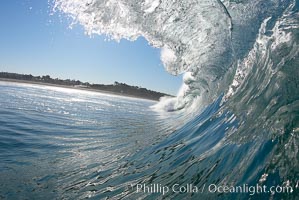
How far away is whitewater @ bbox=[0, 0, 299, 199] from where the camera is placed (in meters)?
3.78

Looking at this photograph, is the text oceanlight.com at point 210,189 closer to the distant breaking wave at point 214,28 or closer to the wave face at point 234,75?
the wave face at point 234,75

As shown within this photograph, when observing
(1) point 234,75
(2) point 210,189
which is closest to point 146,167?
(2) point 210,189

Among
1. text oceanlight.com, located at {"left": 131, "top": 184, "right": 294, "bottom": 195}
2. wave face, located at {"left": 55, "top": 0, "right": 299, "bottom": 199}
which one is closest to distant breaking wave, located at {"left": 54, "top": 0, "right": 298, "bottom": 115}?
wave face, located at {"left": 55, "top": 0, "right": 299, "bottom": 199}

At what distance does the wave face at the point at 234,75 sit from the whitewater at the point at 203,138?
0.02m

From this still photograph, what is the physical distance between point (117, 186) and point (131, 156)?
71.5 inches

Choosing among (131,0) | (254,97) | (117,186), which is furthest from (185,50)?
(117,186)

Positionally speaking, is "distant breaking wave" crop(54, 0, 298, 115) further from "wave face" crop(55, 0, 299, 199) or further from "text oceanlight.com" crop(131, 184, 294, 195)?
"text oceanlight.com" crop(131, 184, 294, 195)

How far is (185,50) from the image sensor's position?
11.0 meters

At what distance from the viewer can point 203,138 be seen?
6680mm

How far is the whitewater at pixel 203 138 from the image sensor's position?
3.78 metres

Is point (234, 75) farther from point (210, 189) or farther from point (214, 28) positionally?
point (210, 189)

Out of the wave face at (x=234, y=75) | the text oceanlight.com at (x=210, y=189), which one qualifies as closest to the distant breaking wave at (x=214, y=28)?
the wave face at (x=234, y=75)

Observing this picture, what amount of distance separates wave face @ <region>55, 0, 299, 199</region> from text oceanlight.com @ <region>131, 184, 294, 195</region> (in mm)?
141

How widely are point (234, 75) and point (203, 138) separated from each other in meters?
3.55
